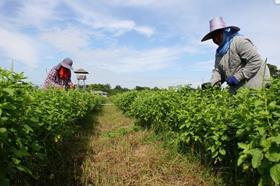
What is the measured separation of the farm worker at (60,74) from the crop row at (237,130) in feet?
11.4

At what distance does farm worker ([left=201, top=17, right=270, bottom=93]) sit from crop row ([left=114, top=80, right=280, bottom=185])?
0.34m

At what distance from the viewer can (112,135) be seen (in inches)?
318

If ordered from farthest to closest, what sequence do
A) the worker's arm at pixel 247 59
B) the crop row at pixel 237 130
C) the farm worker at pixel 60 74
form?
1. the farm worker at pixel 60 74
2. the worker's arm at pixel 247 59
3. the crop row at pixel 237 130

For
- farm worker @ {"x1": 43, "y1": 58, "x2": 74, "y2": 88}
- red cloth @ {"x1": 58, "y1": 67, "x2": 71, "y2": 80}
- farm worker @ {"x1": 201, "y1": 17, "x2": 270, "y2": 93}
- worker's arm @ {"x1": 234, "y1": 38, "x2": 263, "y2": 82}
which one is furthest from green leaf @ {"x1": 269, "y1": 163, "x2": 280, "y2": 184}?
red cloth @ {"x1": 58, "y1": 67, "x2": 71, "y2": 80}

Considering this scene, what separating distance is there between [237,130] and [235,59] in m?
2.18

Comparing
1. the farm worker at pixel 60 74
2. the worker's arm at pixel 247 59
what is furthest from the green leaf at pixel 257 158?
the farm worker at pixel 60 74

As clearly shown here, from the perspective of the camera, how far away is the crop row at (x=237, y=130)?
2.43 meters

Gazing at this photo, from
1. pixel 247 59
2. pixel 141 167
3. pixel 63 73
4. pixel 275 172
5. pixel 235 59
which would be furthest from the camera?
pixel 63 73

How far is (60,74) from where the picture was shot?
365 inches

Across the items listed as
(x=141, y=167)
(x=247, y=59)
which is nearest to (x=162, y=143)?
(x=141, y=167)

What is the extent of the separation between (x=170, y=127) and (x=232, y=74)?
162 centimetres

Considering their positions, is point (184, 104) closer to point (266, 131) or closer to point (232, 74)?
point (232, 74)

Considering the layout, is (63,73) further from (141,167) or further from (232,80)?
(232,80)

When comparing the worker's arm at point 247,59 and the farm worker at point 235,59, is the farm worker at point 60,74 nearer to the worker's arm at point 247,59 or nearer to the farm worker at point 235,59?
the farm worker at point 235,59
